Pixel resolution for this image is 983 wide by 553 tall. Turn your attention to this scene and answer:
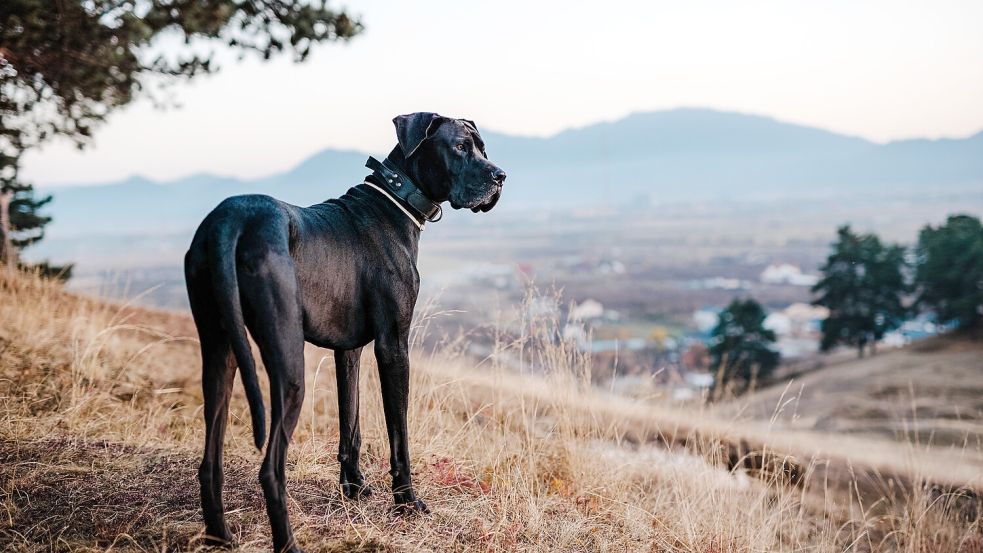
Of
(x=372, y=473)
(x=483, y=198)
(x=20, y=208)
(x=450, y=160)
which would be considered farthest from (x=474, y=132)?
(x=20, y=208)

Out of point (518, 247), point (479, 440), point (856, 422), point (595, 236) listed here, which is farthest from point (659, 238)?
point (479, 440)

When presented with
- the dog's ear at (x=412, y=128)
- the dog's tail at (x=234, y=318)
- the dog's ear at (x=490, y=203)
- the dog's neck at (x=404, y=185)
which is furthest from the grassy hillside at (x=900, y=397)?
the dog's tail at (x=234, y=318)

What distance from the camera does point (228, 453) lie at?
5.16m

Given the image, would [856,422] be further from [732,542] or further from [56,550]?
[56,550]

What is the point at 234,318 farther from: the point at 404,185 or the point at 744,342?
the point at 744,342

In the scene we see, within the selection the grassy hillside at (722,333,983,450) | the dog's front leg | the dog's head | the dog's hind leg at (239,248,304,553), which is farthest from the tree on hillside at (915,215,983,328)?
the dog's hind leg at (239,248,304,553)

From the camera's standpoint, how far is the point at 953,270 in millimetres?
26984

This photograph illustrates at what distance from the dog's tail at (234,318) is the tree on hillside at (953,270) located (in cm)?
2905

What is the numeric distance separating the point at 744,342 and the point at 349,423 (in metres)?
27.4

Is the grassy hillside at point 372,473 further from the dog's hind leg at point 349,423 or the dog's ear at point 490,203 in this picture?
the dog's ear at point 490,203

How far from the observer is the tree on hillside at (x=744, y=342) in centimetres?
2869

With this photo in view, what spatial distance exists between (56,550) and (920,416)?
17870 millimetres

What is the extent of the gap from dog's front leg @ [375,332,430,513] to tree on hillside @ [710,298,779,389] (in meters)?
26.1

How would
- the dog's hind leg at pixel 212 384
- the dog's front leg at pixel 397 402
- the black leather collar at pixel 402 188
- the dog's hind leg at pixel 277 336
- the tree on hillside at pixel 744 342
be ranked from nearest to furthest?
1. the dog's hind leg at pixel 277 336
2. the dog's hind leg at pixel 212 384
3. the dog's front leg at pixel 397 402
4. the black leather collar at pixel 402 188
5. the tree on hillside at pixel 744 342
